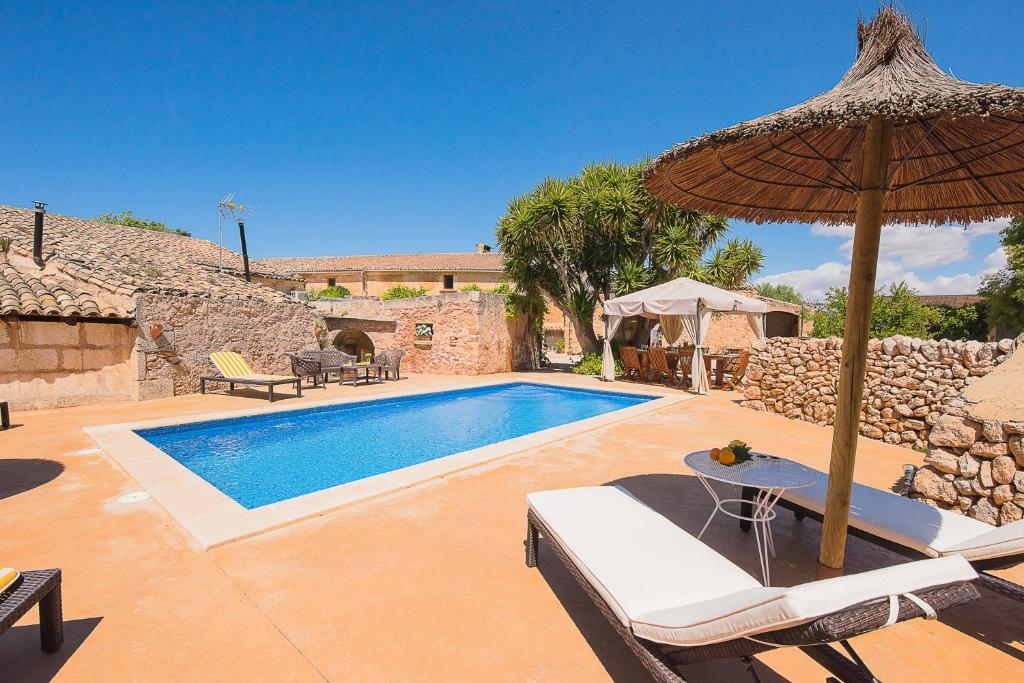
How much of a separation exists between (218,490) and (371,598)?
2413 mm

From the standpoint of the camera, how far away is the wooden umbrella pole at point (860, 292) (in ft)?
7.83

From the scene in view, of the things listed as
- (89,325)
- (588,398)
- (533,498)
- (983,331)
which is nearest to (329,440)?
(533,498)

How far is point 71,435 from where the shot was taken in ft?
20.6

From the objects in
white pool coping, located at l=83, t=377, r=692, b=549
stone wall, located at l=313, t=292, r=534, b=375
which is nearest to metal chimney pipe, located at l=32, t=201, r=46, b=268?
white pool coping, located at l=83, t=377, r=692, b=549

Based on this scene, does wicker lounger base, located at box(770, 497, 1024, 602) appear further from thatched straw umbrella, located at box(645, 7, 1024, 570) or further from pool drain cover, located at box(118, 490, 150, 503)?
pool drain cover, located at box(118, 490, 150, 503)

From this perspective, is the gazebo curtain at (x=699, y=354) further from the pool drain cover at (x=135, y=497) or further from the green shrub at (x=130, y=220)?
the green shrub at (x=130, y=220)

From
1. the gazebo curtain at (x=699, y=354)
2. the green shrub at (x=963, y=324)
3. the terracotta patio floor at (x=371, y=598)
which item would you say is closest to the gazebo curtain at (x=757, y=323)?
the gazebo curtain at (x=699, y=354)

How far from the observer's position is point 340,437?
743cm

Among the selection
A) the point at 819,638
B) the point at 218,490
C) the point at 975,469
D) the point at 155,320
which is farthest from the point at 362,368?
the point at 819,638

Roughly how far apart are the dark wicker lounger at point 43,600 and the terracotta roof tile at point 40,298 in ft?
28.4

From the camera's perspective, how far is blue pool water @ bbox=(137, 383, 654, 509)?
17.8 ft

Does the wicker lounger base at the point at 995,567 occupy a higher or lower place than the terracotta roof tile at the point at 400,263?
lower

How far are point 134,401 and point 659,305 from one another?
11361 mm

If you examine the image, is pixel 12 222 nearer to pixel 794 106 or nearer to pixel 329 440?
pixel 329 440
